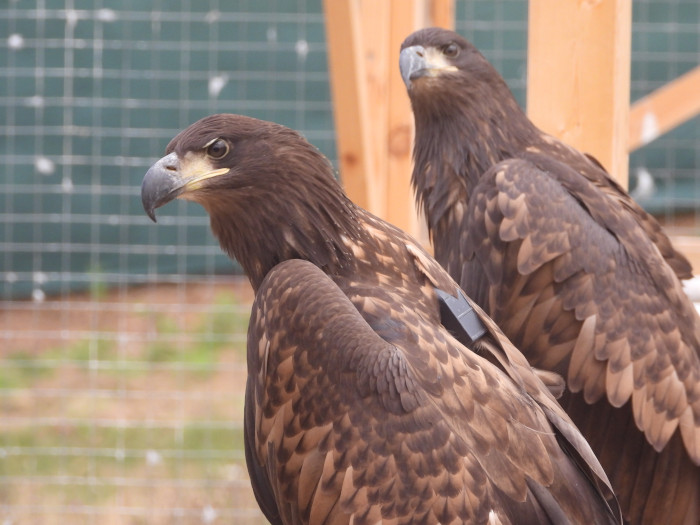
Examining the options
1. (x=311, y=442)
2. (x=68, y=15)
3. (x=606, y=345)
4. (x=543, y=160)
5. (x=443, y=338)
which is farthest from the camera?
(x=68, y=15)

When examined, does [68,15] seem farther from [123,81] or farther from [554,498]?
[554,498]

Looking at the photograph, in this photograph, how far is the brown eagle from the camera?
6.88ft

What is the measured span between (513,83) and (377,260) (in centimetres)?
470

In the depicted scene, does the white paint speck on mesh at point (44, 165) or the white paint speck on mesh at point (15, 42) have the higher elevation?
the white paint speck on mesh at point (15, 42)

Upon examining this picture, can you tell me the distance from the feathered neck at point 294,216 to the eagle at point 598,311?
0.63 meters

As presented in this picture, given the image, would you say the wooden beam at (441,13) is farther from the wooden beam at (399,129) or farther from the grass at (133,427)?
the grass at (133,427)

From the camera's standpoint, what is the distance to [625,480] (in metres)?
3.06

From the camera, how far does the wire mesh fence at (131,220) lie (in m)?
6.28

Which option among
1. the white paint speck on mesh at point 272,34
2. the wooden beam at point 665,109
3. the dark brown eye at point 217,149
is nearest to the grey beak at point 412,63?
the dark brown eye at point 217,149

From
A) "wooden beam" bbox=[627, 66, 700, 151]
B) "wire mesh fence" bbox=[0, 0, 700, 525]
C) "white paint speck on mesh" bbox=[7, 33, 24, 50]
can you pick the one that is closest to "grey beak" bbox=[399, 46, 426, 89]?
"wooden beam" bbox=[627, 66, 700, 151]

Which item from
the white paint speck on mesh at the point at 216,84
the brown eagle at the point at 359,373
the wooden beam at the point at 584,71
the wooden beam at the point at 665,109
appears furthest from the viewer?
the white paint speck on mesh at the point at 216,84

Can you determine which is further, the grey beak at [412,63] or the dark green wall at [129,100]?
the dark green wall at [129,100]

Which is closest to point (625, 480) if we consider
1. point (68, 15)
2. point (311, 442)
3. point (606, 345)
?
point (606, 345)

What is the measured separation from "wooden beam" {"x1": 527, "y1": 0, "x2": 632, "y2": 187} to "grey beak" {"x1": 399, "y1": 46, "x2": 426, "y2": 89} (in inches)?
12.9
